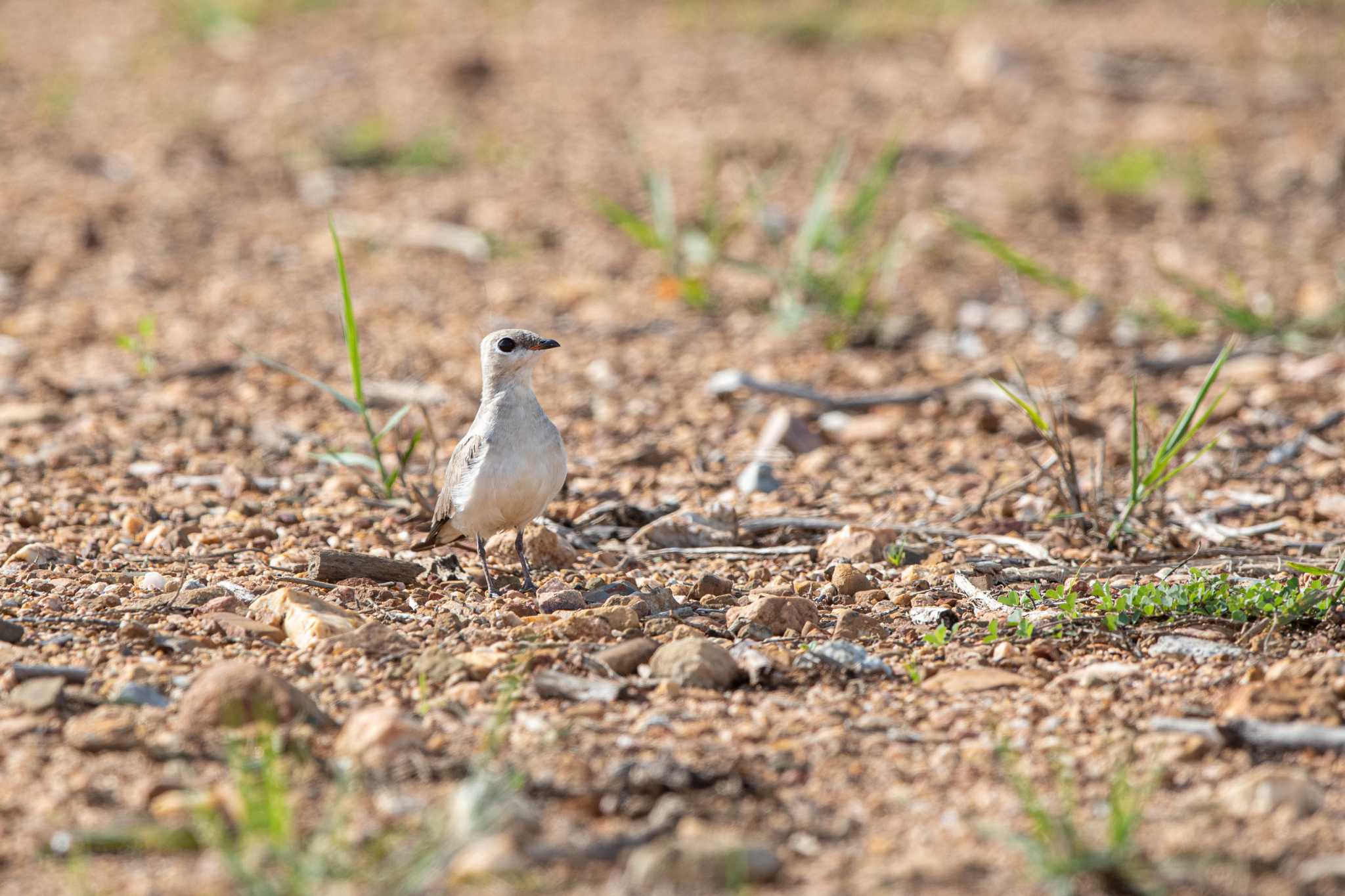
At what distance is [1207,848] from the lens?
2.85 m

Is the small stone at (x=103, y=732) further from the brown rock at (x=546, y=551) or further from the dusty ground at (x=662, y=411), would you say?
the brown rock at (x=546, y=551)

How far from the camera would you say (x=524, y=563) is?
4633 millimetres

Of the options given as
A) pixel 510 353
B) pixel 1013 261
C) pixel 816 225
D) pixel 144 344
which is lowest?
pixel 144 344

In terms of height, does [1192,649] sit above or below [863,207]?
below

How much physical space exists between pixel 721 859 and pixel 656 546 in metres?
2.29

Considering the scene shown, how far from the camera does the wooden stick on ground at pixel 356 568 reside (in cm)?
441

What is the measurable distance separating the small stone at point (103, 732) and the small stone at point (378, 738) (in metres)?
0.46

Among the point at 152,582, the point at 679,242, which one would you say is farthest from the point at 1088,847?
the point at 679,242

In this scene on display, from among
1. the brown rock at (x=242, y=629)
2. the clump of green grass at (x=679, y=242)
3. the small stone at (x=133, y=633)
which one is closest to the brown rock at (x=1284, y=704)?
the brown rock at (x=242, y=629)

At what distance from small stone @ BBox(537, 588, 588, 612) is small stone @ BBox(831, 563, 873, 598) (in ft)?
2.60

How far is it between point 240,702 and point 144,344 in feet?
12.7

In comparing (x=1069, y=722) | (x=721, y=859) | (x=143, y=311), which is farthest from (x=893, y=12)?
(x=721, y=859)

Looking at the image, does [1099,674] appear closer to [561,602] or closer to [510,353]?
[561,602]

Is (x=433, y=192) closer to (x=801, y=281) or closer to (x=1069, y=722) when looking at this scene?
(x=801, y=281)
